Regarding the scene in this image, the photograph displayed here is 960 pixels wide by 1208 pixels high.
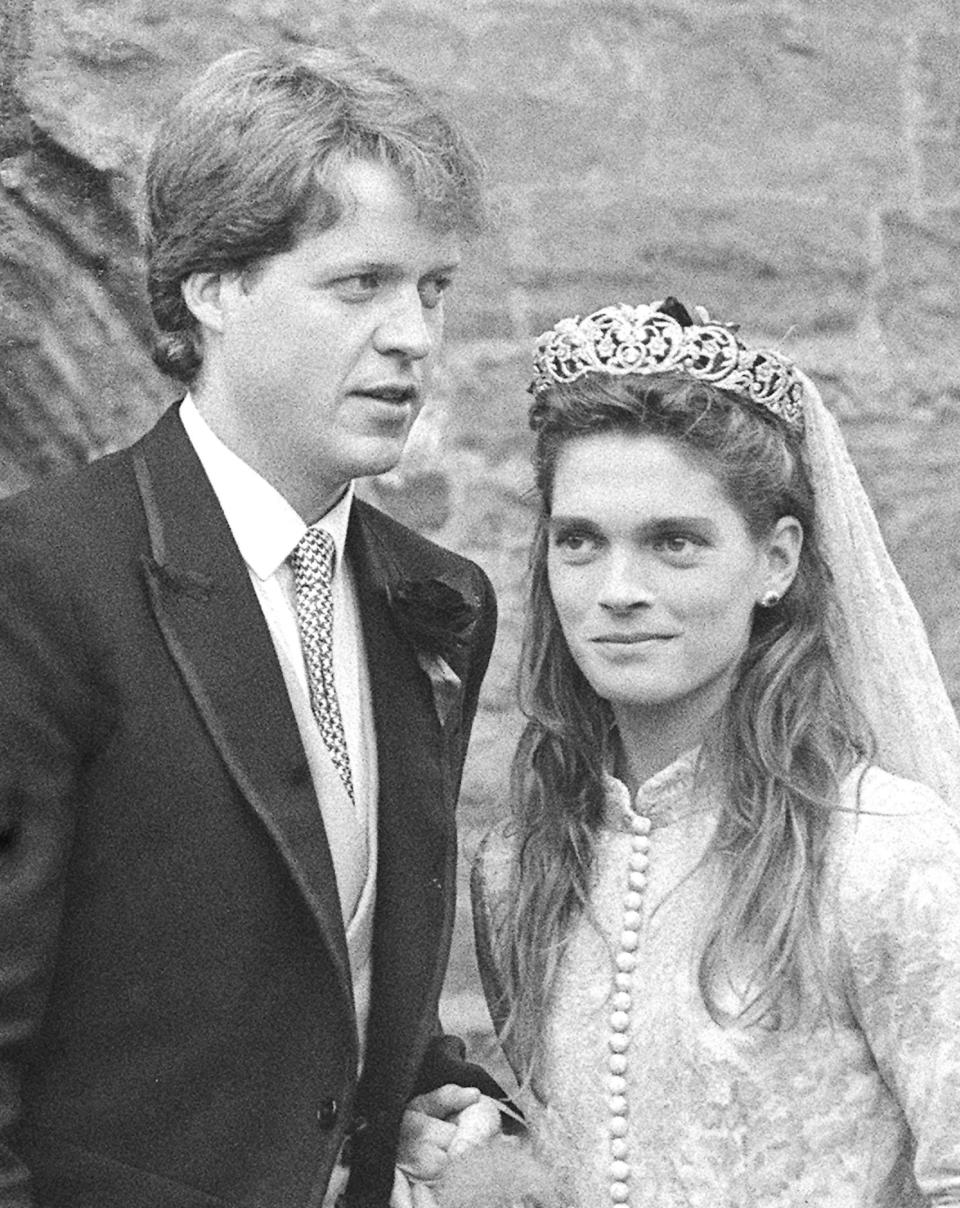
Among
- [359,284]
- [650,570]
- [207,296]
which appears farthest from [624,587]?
[207,296]

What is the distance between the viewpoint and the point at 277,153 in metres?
2.60

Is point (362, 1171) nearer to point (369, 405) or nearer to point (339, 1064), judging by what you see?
point (339, 1064)

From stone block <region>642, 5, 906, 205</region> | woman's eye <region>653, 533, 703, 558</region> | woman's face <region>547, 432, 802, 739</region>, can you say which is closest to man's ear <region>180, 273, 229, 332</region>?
woman's face <region>547, 432, 802, 739</region>

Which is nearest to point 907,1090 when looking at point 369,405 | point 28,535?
point 369,405

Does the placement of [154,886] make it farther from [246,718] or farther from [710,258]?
[710,258]

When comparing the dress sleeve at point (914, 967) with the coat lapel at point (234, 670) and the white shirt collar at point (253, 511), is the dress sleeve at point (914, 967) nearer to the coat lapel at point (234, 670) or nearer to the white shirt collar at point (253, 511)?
the coat lapel at point (234, 670)

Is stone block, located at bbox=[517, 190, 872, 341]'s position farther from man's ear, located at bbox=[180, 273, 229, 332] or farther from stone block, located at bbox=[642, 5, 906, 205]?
man's ear, located at bbox=[180, 273, 229, 332]

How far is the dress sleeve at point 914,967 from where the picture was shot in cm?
244

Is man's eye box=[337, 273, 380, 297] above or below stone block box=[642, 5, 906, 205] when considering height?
below

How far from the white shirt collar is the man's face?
2 centimetres

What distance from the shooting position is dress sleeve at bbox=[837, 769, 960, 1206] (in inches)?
96.2

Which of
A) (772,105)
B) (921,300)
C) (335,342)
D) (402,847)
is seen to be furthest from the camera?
(921,300)

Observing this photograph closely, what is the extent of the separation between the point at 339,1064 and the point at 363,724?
43 cm

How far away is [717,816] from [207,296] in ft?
2.90
